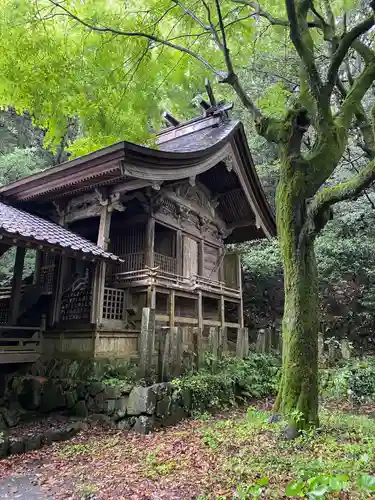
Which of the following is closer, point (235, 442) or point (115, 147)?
point (235, 442)

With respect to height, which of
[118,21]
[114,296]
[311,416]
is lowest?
[311,416]

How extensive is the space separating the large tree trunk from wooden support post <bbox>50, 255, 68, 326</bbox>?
6085 mm

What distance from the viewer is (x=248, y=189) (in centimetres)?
1334

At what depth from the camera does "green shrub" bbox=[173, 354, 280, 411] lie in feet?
25.9

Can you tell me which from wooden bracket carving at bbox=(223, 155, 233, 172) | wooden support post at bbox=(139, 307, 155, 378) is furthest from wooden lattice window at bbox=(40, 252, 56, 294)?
wooden bracket carving at bbox=(223, 155, 233, 172)

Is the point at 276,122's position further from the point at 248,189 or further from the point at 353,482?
the point at 248,189

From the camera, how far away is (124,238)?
38.4 feet

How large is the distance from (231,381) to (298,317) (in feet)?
14.5

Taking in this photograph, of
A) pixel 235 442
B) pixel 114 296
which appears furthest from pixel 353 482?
pixel 114 296

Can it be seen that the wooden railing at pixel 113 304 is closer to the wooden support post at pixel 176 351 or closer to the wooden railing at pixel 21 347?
the wooden railing at pixel 21 347

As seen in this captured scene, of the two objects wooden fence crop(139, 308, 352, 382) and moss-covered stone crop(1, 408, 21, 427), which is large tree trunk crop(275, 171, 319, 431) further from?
moss-covered stone crop(1, 408, 21, 427)

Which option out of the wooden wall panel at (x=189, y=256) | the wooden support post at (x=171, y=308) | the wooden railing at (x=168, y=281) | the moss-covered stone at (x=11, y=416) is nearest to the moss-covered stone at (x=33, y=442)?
the moss-covered stone at (x=11, y=416)

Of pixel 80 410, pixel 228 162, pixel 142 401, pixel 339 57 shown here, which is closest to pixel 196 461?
pixel 142 401

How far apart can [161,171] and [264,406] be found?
619 centimetres
